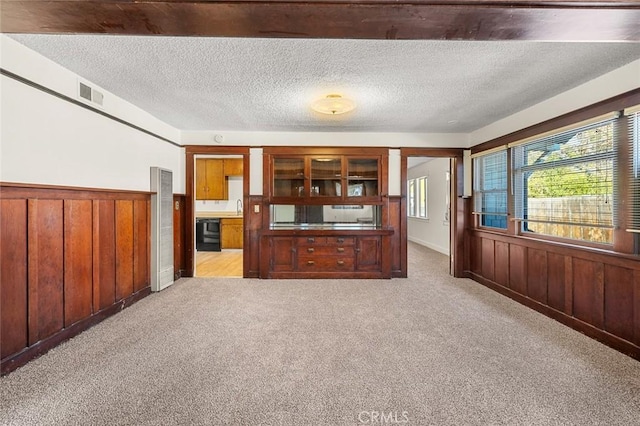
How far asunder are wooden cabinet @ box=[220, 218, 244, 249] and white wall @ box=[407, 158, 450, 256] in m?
5.08

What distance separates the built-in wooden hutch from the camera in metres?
4.69

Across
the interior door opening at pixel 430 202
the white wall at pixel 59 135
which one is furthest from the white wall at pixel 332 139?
the interior door opening at pixel 430 202

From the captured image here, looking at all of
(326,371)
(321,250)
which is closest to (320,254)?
(321,250)

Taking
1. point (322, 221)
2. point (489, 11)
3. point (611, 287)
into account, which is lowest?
point (611, 287)

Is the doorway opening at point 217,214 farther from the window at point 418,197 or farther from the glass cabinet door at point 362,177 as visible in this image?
the window at point 418,197

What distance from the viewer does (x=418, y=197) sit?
906 cm

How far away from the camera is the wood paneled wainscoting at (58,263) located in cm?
211

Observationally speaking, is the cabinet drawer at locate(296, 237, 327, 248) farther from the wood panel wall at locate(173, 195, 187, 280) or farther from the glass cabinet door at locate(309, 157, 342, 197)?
the wood panel wall at locate(173, 195, 187, 280)

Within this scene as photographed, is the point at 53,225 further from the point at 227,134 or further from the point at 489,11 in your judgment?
the point at 489,11

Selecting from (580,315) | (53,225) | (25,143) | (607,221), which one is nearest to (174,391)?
(53,225)

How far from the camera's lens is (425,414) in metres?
1.68

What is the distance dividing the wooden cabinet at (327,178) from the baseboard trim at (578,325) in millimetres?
2290

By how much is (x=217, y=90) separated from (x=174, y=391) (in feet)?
8.95

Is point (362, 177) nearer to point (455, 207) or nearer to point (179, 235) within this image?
point (455, 207)
